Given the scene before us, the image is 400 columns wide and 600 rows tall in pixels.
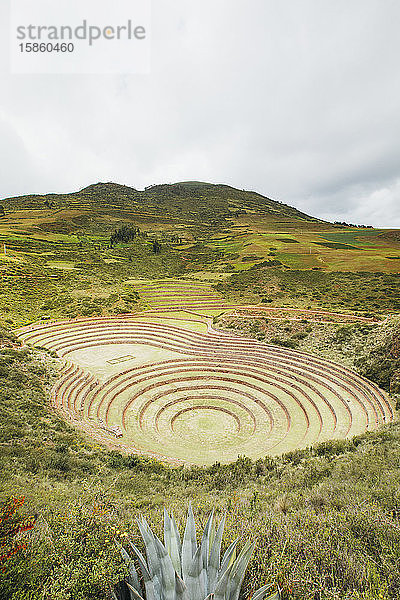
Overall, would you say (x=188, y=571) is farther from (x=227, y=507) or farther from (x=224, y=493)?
(x=224, y=493)

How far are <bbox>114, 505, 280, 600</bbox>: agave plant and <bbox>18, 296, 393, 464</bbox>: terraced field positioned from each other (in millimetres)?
8378

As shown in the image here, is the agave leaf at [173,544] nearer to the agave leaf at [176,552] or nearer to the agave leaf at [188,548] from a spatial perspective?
the agave leaf at [176,552]

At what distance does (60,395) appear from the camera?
15.4 metres

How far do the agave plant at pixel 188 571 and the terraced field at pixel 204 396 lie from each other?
330 inches

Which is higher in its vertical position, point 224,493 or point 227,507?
point 227,507

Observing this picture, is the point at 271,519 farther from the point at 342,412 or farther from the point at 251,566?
the point at 342,412

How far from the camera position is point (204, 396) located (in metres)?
17.4

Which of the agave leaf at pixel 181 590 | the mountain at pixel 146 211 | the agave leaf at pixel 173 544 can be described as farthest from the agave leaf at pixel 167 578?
the mountain at pixel 146 211

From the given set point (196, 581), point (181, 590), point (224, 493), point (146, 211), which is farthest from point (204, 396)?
point (146, 211)

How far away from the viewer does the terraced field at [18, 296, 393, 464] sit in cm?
1330

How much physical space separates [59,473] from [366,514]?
7.61 m

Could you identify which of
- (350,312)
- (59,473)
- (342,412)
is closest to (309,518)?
(59,473)

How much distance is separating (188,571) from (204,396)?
14211mm

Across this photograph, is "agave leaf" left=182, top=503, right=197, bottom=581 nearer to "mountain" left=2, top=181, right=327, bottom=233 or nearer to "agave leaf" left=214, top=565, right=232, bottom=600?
"agave leaf" left=214, top=565, right=232, bottom=600
